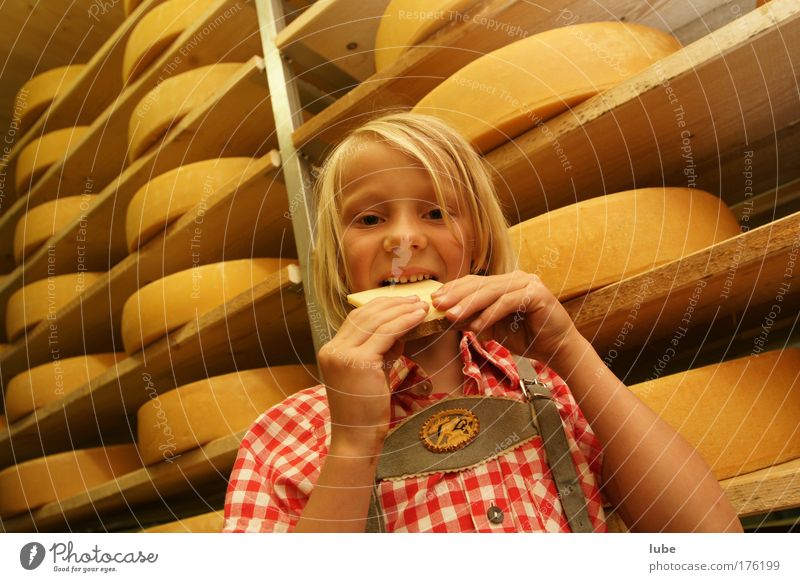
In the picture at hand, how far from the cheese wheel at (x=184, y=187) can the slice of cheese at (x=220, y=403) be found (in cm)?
29

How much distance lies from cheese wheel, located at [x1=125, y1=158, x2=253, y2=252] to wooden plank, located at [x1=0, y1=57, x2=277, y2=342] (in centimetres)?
5

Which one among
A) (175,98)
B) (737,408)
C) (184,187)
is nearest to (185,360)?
(184,187)

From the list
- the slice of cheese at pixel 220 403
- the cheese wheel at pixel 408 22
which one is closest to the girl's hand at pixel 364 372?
the slice of cheese at pixel 220 403

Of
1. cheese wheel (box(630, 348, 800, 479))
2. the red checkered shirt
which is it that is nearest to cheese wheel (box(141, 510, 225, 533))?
the red checkered shirt

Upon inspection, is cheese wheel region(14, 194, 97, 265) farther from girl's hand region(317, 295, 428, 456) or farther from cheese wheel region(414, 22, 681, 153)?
girl's hand region(317, 295, 428, 456)

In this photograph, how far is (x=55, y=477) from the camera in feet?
2.86

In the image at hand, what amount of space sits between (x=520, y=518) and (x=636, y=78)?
15.0 inches

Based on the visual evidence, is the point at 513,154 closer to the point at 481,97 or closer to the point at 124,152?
the point at 481,97

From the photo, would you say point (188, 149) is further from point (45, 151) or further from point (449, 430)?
point (449, 430)

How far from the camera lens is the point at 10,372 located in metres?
1.11

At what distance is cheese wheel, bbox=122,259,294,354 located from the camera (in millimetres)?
801

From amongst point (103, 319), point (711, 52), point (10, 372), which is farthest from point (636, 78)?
point (10, 372)

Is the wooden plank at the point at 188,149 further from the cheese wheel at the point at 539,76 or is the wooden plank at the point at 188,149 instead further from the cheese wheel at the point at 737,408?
the cheese wheel at the point at 737,408

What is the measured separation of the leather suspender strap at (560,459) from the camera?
1.29 feet
